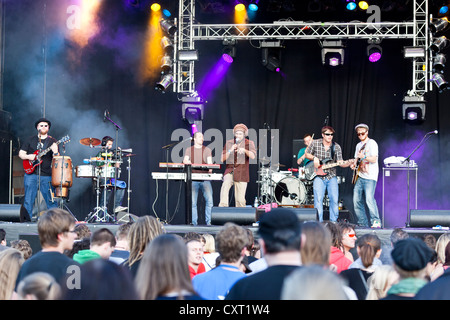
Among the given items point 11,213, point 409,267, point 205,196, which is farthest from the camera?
point 205,196

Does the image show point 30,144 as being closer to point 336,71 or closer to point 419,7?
point 336,71

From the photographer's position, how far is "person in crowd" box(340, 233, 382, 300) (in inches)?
179

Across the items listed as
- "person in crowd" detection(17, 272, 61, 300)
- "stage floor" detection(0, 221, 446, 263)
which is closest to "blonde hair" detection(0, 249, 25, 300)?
"person in crowd" detection(17, 272, 61, 300)

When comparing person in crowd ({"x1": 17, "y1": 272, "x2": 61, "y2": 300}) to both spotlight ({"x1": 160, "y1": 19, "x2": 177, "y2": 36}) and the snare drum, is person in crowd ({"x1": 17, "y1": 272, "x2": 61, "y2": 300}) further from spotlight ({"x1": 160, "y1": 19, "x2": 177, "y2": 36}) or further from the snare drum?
spotlight ({"x1": 160, "y1": 19, "x2": 177, "y2": 36})

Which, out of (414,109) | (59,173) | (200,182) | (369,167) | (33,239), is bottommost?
(33,239)

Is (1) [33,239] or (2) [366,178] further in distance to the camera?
(2) [366,178]

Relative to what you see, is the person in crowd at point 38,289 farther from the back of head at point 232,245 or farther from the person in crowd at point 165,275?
the back of head at point 232,245

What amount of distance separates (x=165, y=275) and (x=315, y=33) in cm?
1151

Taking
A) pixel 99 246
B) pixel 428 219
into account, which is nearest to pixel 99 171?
pixel 428 219

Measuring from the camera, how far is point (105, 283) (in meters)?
2.45

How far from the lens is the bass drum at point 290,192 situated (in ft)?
42.9

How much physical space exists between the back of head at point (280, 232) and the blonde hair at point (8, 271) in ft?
5.21

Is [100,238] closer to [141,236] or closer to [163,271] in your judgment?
[141,236]

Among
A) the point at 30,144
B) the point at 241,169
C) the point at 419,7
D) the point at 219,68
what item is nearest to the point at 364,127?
the point at 241,169
